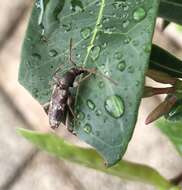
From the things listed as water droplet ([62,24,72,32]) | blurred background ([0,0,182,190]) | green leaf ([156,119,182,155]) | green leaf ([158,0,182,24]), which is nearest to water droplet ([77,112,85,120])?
water droplet ([62,24,72,32])

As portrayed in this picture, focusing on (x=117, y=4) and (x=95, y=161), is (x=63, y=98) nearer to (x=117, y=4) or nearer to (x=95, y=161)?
(x=117, y=4)

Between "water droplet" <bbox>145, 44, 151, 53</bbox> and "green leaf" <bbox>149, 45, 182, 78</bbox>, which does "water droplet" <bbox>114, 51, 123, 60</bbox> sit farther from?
"green leaf" <bbox>149, 45, 182, 78</bbox>

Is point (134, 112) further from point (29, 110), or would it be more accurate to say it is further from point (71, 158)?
point (29, 110)

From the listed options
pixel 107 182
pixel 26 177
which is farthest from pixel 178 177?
pixel 26 177

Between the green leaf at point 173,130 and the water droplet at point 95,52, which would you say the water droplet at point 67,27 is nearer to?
the water droplet at point 95,52

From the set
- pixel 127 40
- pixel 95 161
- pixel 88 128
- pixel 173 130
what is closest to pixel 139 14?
pixel 127 40

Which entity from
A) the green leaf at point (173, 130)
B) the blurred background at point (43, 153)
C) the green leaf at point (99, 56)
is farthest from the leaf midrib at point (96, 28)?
the blurred background at point (43, 153)
